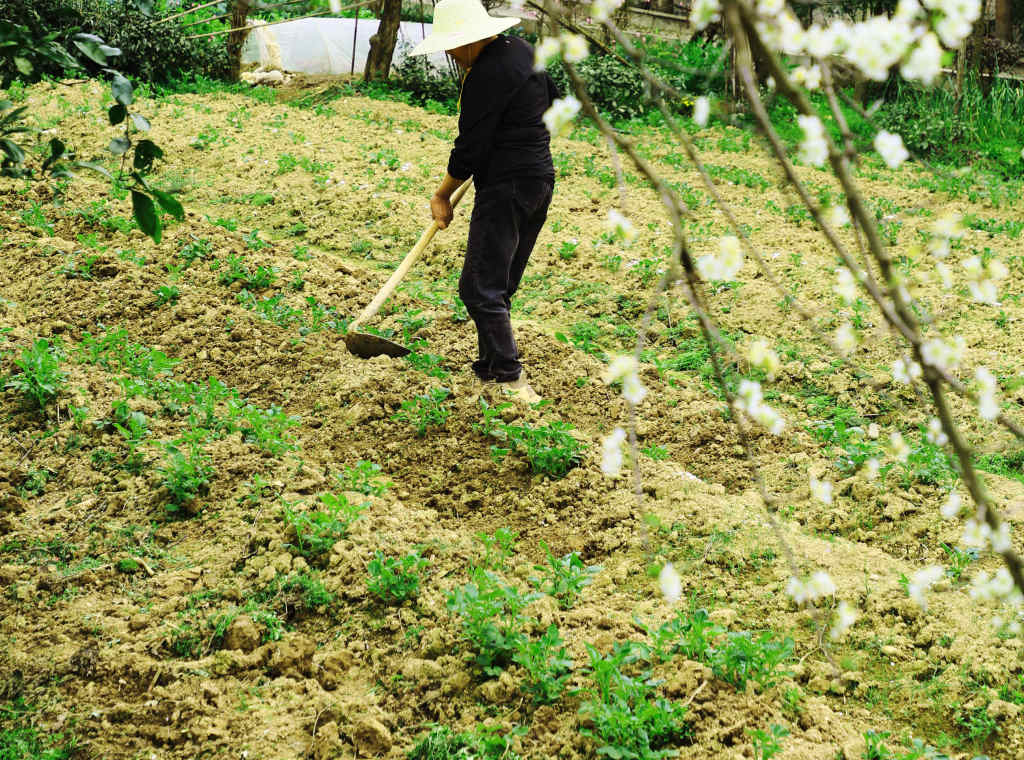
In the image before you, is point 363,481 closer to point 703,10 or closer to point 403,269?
point 403,269

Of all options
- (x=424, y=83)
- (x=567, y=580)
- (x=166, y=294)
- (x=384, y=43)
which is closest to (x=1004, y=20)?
(x=424, y=83)

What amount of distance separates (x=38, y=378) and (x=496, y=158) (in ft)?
8.13

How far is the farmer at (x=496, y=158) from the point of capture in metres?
4.38

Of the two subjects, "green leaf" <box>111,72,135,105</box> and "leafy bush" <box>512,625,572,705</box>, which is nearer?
"green leaf" <box>111,72,135,105</box>

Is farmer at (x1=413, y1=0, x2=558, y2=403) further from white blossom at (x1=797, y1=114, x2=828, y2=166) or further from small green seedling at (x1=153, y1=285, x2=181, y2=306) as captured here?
white blossom at (x1=797, y1=114, x2=828, y2=166)

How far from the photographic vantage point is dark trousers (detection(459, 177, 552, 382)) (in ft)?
15.1

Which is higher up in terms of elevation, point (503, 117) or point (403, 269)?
point (503, 117)

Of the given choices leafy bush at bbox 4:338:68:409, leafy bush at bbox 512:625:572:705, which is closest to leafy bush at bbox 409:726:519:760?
leafy bush at bbox 512:625:572:705

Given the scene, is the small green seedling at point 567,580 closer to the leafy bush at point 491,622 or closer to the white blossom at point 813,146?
the leafy bush at point 491,622

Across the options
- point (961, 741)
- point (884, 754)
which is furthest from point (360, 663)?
point (961, 741)

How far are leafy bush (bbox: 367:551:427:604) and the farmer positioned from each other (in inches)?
63.5

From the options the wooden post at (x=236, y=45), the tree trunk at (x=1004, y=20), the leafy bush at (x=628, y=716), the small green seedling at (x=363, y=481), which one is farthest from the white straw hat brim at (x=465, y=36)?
the tree trunk at (x=1004, y=20)

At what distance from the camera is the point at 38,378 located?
4.34 m

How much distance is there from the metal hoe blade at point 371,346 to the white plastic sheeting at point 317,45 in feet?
28.3
